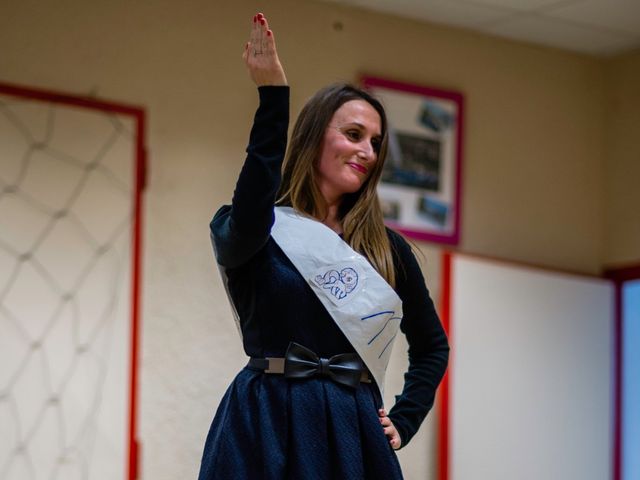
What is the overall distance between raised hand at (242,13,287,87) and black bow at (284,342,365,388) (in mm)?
411

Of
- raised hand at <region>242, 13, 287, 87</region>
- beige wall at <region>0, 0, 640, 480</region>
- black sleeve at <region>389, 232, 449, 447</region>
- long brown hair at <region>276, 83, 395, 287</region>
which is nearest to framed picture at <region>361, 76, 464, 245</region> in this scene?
beige wall at <region>0, 0, 640, 480</region>

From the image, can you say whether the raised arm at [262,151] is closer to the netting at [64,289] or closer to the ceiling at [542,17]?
the netting at [64,289]

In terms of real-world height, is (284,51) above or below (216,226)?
above

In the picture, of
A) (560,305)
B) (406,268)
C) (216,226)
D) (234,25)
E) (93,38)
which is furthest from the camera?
(560,305)

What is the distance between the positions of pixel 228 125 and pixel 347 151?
173 cm

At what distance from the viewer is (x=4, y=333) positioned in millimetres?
3273

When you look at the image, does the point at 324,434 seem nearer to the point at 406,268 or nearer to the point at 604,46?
the point at 406,268

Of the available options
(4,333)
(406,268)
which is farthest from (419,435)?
(406,268)

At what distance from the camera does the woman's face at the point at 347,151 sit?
1991 mm

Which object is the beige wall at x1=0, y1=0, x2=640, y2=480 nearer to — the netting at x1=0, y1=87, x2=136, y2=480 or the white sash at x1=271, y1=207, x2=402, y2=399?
the netting at x1=0, y1=87, x2=136, y2=480

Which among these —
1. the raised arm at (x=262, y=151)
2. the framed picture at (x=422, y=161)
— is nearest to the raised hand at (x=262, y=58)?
the raised arm at (x=262, y=151)

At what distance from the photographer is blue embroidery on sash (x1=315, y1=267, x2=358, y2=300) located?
1878 millimetres

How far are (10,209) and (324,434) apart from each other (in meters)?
1.76

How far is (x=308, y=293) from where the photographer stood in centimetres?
188
